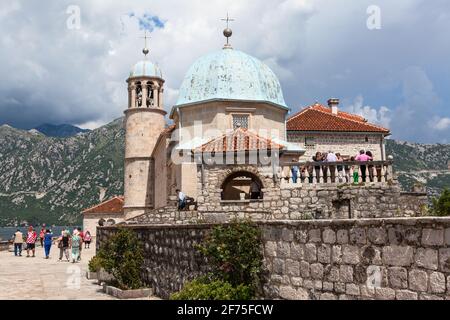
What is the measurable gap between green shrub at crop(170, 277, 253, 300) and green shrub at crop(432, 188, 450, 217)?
8280 millimetres

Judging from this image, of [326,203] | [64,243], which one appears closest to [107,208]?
[64,243]

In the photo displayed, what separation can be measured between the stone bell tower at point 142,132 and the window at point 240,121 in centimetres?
1452

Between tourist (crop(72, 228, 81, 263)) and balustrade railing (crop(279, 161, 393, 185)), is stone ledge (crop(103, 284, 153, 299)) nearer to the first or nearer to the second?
balustrade railing (crop(279, 161, 393, 185))

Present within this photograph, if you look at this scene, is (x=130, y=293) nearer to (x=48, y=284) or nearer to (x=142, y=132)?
→ (x=48, y=284)

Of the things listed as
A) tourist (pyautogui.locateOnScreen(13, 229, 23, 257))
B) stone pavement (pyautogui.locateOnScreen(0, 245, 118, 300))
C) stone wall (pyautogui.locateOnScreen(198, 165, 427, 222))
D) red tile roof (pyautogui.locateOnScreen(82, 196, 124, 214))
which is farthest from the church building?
red tile roof (pyautogui.locateOnScreen(82, 196, 124, 214))

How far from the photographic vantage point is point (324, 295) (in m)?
7.34

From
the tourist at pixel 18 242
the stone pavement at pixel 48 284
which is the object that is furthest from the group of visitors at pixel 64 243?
the stone pavement at pixel 48 284

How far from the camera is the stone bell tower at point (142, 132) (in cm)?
3972

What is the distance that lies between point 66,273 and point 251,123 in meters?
12.2

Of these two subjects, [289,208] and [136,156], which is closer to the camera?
[289,208]

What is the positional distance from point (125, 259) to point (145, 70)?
27244mm

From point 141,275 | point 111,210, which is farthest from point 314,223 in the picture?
point 111,210

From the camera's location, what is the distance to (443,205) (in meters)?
15.2
